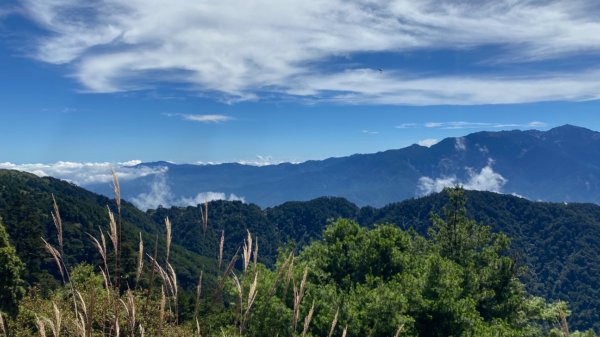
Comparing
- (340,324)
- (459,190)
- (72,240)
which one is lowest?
(72,240)

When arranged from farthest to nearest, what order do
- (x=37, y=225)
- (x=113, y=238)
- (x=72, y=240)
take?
(x=72, y=240) < (x=37, y=225) < (x=113, y=238)

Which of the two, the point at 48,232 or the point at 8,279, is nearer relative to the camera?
the point at 8,279

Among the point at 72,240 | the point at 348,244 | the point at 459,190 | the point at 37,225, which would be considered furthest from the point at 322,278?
the point at 72,240

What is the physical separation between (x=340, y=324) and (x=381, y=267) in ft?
24.8

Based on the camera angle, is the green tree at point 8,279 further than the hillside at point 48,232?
No

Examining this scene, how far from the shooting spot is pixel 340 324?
58.6 feet

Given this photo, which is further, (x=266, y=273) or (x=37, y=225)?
(x=37, y=225)

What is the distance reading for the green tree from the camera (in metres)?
27.1

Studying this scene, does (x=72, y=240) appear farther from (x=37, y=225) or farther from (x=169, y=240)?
(x=169, y=240)

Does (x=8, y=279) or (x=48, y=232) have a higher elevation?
(x=8, y=279)

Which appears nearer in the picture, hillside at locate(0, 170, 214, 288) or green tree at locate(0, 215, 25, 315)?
green tree at locate(0, 215, 25, 315)

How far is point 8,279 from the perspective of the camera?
27484 millimetres

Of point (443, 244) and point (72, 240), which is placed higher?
point (443, 244)

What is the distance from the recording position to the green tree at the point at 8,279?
27125 millimetres
